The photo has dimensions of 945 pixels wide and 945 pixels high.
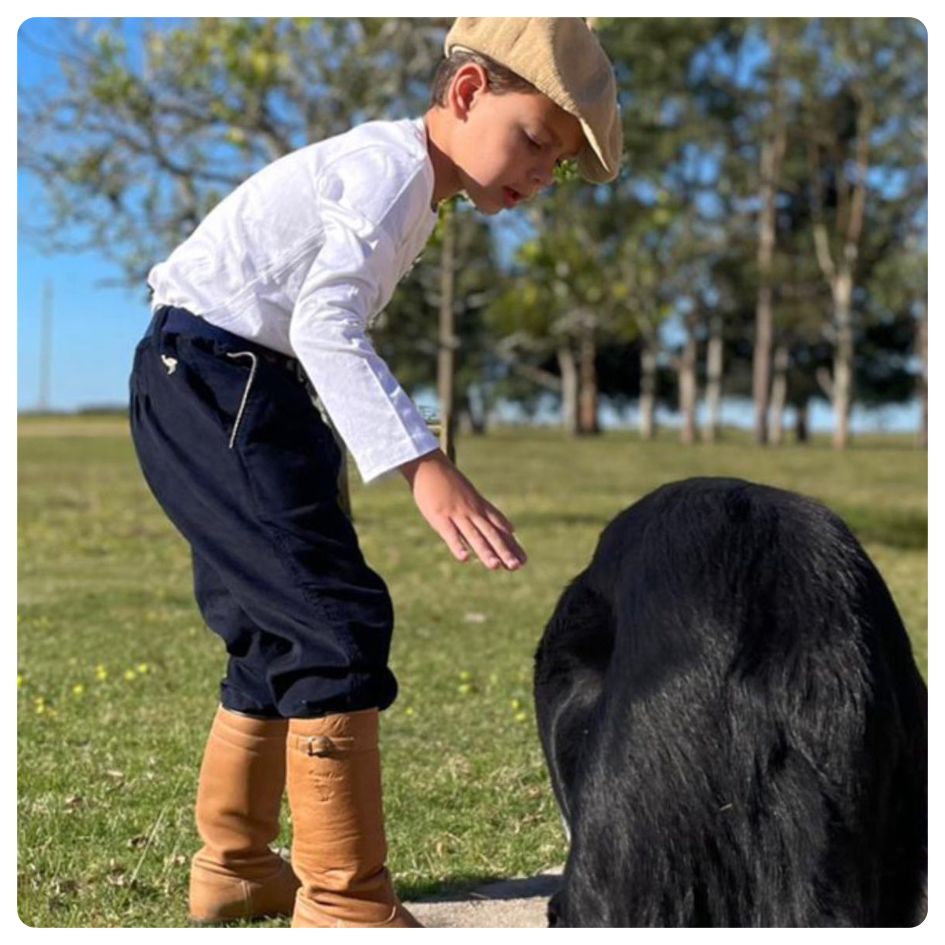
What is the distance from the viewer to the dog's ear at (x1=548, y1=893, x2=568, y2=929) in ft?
9.36

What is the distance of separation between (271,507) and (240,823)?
934mm

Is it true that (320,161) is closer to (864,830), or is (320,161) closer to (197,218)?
(864,830)

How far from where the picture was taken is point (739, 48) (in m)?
45.1

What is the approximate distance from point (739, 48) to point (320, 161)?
1739 inches

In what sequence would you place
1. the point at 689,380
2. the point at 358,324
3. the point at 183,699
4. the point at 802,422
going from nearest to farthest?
1. the point at 358,324
2. the point at 183,699
3. the point at 689,380
4. the point at 802,422

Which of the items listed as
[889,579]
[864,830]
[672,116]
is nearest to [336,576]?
[864,830]

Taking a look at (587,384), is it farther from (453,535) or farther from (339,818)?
(453,535)

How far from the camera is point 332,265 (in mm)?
3061

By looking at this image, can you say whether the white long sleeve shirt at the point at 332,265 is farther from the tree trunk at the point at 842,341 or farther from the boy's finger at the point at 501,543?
the tree trunk at the point at 842,341

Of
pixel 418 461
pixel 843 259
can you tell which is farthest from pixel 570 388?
pixel 418 461

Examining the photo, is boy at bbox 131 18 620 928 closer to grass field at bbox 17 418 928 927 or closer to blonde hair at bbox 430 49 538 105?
blonde hair at bbox 430 49 538 105

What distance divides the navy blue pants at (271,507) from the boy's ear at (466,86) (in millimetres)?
675

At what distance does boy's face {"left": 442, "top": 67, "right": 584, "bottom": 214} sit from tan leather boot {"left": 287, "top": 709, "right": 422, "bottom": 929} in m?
1.18

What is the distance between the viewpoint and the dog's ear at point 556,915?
2.85 m
